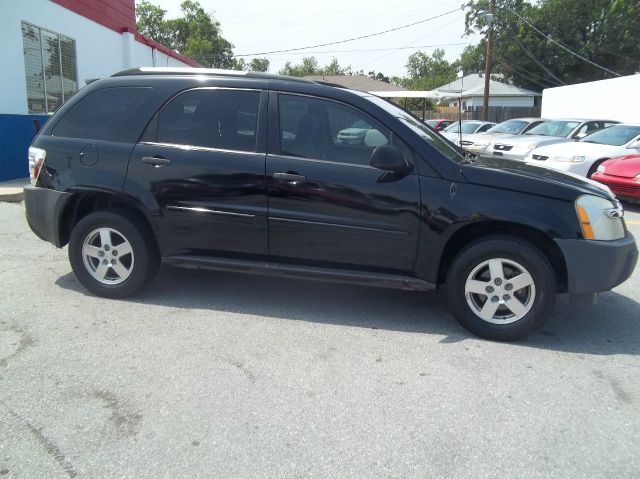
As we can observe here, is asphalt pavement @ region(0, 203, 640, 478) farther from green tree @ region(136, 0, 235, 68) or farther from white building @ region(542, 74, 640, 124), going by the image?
green tree @ region(136, 0, 235, 68)

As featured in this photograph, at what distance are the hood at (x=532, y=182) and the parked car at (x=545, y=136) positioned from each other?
330 inches

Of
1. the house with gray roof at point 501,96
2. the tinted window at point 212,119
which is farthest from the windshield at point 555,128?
the house with gray roof at point 501,96

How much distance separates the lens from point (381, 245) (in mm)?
4172

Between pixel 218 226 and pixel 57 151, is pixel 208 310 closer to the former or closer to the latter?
pixel 218 226

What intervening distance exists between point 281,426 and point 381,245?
5.44 feet

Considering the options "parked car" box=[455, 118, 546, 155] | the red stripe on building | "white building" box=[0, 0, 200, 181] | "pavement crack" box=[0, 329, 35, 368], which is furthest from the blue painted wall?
"parked car" box=[455, 118, 546, 155]

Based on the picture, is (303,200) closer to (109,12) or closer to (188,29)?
(109,12)

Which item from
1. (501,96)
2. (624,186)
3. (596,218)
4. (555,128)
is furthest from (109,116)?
(501,96)

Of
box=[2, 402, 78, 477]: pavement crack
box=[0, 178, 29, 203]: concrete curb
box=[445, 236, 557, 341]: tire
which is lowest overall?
box=[2, 402, 78, 477]: pavement crack

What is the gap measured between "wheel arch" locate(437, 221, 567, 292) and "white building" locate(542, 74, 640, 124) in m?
18.8

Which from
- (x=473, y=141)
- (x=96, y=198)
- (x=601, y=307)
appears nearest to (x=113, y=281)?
(x=96, y=198)

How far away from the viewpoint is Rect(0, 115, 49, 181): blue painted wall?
10281 millimetres

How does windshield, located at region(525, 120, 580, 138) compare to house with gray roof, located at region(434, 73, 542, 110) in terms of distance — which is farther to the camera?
house with gray roof, located at region(434, 73, 542, 110)

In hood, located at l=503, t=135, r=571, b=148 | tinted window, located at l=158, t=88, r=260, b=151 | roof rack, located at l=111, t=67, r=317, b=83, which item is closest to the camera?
tinted window, located at l=158, t=88, r=260, b=151
